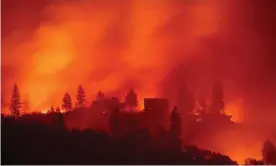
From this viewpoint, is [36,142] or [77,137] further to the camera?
[77,137]

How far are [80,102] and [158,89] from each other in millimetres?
33952

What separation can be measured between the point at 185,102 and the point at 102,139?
155 feet

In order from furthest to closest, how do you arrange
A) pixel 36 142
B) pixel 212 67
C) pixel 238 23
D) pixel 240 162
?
pixel 238 23 → pixel 212 67 → pixel 240 162 → pixel 36 142

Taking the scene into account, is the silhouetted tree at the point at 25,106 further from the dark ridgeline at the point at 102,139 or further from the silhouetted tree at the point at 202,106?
the silhouetted tree at the point at 202,106

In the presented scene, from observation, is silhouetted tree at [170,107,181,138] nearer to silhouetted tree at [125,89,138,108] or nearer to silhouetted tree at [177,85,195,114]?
silhouetted tree at [125,89,138,108]

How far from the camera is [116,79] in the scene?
133375 millimetres

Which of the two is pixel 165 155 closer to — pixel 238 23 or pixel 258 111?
pixel 258 111

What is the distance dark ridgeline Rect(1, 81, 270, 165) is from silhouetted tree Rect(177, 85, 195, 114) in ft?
38.9

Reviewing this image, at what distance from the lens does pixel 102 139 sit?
66.0 meters

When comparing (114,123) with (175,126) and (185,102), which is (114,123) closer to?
(175,126)

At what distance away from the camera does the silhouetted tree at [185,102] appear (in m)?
109

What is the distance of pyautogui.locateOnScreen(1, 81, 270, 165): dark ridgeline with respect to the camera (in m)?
57.2

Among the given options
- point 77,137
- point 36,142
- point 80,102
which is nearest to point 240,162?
point 80,102

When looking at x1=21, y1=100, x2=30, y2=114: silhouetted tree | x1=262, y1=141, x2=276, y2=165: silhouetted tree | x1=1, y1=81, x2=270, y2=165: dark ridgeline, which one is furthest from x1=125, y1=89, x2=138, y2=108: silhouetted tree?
x1=262, y1=141, x2=276, y2=165: silhouetted tree
